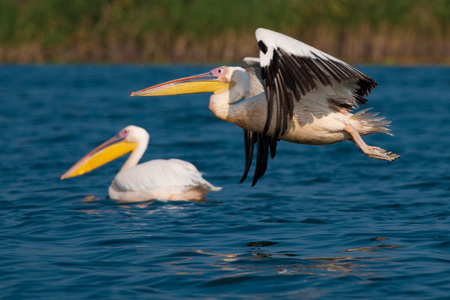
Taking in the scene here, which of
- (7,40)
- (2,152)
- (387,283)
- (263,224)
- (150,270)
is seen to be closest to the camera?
(387,283)

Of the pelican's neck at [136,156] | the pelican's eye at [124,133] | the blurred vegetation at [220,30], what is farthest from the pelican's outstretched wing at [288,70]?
the blurred vegetation at [220,30]

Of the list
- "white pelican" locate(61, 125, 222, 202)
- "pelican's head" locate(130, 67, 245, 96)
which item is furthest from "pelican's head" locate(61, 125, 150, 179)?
"pelican's head" locate(130, 67, 245, 96)

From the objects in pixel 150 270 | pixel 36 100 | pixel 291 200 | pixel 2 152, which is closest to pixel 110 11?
pixel 36 100

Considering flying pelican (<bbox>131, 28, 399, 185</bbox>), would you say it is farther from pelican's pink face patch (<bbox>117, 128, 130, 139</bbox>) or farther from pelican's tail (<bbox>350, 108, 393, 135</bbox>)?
pelican's pink face patch (<bbox>117, 128, 130, 139</bbox>)

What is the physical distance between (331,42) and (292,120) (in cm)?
2697

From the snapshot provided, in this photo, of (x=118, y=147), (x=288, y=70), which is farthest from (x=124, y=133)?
(x=288, y=70)

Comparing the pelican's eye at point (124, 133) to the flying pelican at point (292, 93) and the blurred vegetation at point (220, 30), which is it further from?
the blurred vegetation at point (220, 30)

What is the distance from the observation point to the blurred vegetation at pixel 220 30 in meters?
31.2

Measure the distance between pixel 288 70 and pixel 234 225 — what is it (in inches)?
74.9

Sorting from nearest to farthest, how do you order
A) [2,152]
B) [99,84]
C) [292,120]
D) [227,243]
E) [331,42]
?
[292,120] → [227,243] → [2,152] → [99,84] → [331,42]

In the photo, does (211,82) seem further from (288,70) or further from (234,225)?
(234,225)

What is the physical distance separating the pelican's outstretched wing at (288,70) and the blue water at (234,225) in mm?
1057

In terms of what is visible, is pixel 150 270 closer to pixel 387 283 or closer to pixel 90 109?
pixel 387 283

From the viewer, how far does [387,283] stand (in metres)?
4.59
